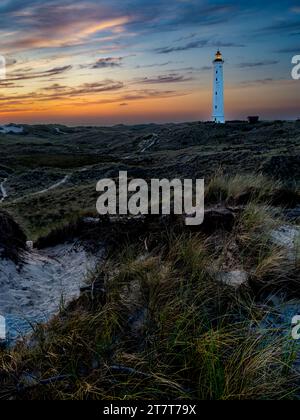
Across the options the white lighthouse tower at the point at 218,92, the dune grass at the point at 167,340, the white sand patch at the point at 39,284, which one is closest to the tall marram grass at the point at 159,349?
the dune grass at the point at 167,340

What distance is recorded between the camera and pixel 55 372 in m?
3.67

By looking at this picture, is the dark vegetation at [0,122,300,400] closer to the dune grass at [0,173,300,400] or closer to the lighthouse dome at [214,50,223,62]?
the dune grass at [0,173,300,400]

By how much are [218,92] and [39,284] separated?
245ft

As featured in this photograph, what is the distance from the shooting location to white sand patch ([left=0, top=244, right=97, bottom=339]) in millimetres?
5289

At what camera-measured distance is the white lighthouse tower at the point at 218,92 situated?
7525 cm

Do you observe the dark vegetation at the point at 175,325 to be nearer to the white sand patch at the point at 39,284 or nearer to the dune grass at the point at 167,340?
the dune grass at the point at 167,340

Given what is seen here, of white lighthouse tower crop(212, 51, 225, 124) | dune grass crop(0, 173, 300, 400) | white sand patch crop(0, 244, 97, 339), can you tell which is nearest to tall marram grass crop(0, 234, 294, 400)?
dune grass crop(0, 173, 300, 400)

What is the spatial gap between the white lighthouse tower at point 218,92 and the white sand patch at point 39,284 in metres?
70.9

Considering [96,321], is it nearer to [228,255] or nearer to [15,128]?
[228,255]

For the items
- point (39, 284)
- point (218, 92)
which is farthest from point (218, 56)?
point (39, 284)

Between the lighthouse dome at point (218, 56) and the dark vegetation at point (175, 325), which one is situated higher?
the lighthouse dome at point (218, 56)

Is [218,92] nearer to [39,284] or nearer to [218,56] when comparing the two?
[218,56]

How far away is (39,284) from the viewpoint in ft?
21.7

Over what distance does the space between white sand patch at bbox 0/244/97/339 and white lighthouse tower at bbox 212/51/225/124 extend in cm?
7086
